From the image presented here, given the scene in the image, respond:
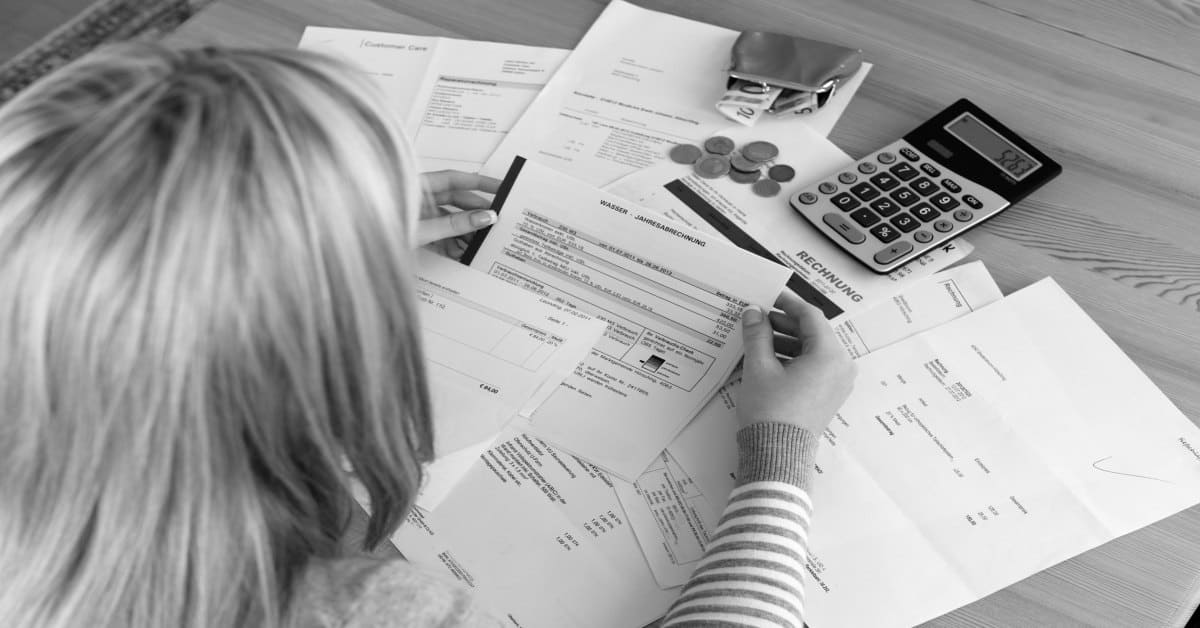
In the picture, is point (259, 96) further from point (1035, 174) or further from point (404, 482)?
point (1035, 174)

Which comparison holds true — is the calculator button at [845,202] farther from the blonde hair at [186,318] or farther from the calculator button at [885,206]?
the blonde hair at [186,318]

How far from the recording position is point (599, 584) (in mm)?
562

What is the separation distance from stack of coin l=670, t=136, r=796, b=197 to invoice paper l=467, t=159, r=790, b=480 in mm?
92

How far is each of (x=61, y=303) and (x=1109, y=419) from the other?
0.60 m

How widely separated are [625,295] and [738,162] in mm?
167

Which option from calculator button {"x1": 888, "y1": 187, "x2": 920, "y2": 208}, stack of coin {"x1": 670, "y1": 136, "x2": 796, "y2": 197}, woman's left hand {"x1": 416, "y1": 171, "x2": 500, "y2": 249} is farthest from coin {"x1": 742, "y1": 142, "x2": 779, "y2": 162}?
woman's left hand {"x1": 416, "y1": 171, "x2": 500, "y2": 249}

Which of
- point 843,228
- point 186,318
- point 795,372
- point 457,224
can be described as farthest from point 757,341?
point 186,318

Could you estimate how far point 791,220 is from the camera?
727 millimetres

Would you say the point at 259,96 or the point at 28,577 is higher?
the point at 259,96

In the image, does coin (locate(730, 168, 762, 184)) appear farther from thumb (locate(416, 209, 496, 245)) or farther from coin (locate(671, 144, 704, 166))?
thumb (locate(416, 209, 496, 245))

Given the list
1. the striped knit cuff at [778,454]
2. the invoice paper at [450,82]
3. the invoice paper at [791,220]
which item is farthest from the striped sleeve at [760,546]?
the invoice paper at [450,82]

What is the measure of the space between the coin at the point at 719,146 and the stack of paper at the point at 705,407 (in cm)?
2

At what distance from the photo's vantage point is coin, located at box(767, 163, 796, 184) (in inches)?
29.5

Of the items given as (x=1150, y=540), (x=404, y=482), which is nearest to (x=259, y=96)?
(x=404, y=482)
